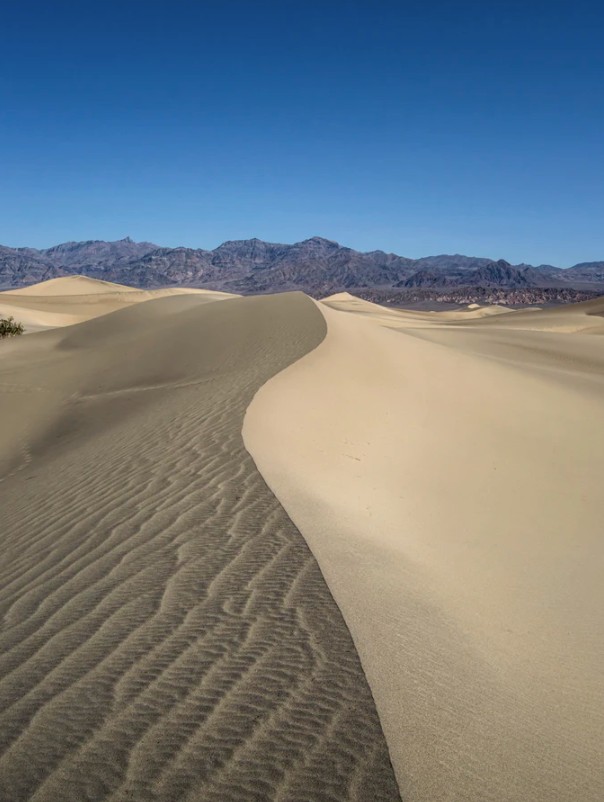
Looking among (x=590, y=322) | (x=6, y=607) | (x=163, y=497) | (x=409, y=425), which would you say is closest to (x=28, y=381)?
(x=409, y=425)

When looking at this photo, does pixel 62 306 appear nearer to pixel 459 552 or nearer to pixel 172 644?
pixel 459 552

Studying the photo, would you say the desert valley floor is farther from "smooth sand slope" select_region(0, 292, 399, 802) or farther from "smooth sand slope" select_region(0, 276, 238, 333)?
"smooth sand slope" select_region(0, 276, 238, 333)

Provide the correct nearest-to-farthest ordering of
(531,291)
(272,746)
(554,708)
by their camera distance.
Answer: (272,746) → (554,708) → (531,291)

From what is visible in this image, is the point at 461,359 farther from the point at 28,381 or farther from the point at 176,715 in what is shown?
the point at 176,715

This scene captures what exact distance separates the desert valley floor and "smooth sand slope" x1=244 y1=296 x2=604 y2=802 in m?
0.02

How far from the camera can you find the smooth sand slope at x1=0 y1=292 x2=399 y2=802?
2.52 metres

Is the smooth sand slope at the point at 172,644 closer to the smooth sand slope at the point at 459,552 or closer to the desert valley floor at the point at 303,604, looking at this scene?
the desert valley floor at the point at 303,604

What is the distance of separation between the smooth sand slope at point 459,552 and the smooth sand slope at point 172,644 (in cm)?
21

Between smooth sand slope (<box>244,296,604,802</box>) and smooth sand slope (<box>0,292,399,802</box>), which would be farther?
smooth sand slope (<box>244,296,604,802</box>)

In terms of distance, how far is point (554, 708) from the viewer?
3.28 m

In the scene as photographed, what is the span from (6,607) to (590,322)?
146ft

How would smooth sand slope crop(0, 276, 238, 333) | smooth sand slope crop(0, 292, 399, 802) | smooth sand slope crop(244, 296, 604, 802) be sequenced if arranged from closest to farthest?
smooth sand slope crop(0, 292, 399, 802), smooth sand slope crop(244, 296, 604, 802), smooth sand slope crop(0, 276, 238, 333)

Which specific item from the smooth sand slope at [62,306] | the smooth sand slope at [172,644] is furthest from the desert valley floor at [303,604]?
the smooth sand slope at [62,306]

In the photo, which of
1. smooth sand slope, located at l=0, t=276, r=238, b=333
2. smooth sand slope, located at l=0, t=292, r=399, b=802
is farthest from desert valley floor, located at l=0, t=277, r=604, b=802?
smooth sand slope, located at l=0, t=276, r=238, b=333
